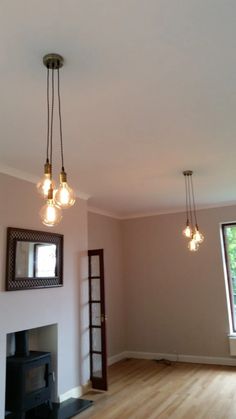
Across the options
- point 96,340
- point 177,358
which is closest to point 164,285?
point 177,358

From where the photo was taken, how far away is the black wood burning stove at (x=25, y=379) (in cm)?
349

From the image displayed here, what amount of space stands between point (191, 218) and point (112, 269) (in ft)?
5.94

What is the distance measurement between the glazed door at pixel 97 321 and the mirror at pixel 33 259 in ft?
2.28

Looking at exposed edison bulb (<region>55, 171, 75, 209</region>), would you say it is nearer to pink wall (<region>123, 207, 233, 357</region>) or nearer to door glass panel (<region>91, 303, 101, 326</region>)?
door glass panel (<region>91, 303, 101, 326</region>)

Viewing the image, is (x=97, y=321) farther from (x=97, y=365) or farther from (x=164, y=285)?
(x=164, y=285)

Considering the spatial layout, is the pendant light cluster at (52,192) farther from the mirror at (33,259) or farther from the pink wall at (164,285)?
the pink wall at (164,285)

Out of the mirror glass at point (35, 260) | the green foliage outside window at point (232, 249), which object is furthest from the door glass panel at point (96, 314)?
the green foliage outside window at point (232, 249)

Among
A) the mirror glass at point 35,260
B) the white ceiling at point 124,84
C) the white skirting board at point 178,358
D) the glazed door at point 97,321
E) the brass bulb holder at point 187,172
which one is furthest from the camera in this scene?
the white skirting board at point 178,358

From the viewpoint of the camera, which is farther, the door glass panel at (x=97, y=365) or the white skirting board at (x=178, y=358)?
the white skirting board at (x=178, y=358)

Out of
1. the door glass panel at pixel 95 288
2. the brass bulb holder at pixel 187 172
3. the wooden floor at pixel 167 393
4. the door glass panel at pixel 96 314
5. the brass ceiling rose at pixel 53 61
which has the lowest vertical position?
the wooden floor at pixel 167 393

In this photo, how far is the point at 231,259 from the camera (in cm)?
610

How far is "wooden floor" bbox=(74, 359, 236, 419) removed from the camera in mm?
3810

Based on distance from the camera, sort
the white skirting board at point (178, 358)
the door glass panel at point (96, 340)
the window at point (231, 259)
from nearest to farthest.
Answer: the door glass panel at point (96, 340)
the white skirting board at point (178, 358)
the window at point (231, 259)

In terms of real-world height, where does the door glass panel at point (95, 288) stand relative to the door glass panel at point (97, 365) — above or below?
above
